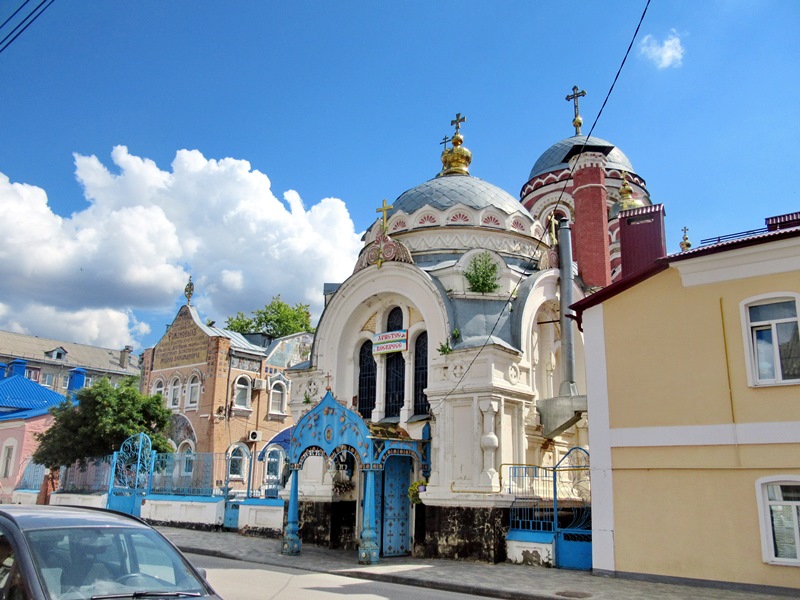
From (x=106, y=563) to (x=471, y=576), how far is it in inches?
338

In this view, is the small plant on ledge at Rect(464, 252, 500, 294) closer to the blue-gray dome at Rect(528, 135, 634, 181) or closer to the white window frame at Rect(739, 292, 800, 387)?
the white window frame at Rect(739, 292, 800, 387)

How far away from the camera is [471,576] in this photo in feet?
39.4

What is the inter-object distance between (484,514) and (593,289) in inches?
342

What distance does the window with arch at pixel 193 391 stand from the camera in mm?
27859

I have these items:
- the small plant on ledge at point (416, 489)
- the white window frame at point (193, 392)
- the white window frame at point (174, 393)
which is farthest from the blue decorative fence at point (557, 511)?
the white window frame at point (174, 393)

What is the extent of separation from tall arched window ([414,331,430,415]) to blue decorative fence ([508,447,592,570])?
290 cm

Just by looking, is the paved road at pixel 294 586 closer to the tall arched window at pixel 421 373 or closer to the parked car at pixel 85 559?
the parked car at pixel 85 559

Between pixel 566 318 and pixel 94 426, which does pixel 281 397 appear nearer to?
pixel 94 426

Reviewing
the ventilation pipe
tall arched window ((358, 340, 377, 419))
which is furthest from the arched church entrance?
the ventilation pipe

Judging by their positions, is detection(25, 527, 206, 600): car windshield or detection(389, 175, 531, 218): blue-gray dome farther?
detection(389, 175, 531, 218): blue-gray dome

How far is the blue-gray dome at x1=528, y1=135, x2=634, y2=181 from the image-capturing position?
31.1 metres

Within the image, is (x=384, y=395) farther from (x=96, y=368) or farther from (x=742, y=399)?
(x=96, y=368)

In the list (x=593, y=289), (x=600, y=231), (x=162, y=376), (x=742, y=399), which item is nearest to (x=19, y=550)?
(x=742, y=399)

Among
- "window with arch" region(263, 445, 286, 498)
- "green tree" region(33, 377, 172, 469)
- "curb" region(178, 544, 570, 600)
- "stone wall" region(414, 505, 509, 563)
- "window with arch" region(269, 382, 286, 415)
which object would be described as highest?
"window with arch" region(269, 382, 286, 415)
